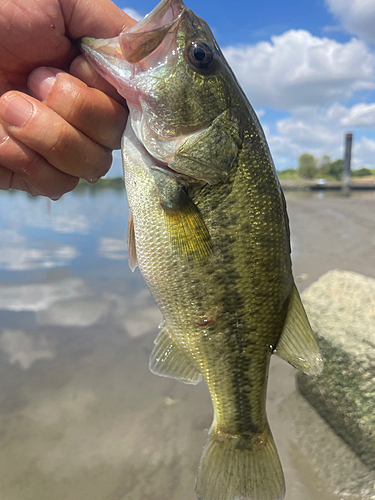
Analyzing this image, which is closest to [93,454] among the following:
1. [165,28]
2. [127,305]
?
[127,305]

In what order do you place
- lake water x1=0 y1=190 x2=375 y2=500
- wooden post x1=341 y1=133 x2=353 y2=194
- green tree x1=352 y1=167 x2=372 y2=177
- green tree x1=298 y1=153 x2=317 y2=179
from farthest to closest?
green tree x1=352 y1=167 x2=372 y2=177 < green tree x1=298 y1=153 x2=317 y2=179 < wooden post x1=341 y1=133 x2=353 y2=194 < lake water x1=0 y1=190 x2=375 y2=500

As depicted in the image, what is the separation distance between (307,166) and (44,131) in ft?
273

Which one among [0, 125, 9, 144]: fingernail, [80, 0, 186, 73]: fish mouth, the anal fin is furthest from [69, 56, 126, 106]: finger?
the anal fin

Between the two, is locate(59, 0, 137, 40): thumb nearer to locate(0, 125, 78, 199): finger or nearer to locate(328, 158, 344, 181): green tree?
locate(0, 125, 78, 199): finger

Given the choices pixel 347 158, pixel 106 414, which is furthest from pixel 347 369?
pixel 347 158

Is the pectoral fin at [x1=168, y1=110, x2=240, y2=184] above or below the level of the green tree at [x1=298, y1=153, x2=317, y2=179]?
A: below

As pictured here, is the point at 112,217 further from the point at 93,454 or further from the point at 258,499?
the point at 258,499

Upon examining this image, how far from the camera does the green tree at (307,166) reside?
7650 cm

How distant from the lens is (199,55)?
Answer: 158 cm

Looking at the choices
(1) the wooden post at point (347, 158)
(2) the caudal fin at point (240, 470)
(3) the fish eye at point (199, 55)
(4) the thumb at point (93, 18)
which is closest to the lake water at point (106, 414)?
(2) the caudal fin at point (240, 470)

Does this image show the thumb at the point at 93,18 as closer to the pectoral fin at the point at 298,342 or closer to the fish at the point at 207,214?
the fish at the point at 207,214

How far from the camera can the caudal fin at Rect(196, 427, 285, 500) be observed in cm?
169

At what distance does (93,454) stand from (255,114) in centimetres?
304

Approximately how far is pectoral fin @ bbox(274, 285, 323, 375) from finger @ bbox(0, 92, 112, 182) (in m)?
1.49
